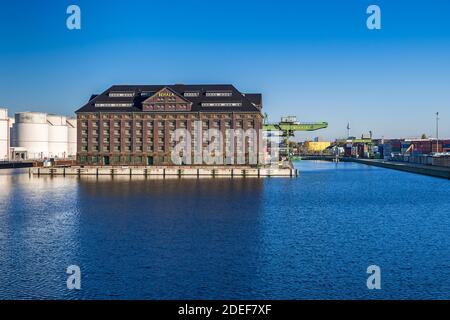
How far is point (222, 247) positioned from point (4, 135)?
170269mm

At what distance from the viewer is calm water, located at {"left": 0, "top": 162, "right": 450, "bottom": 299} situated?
2685 cm

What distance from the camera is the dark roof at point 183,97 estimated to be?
12612 centimetres

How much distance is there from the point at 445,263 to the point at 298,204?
102ft

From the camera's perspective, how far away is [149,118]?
128750 mm

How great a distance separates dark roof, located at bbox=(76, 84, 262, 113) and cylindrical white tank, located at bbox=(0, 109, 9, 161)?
64.8 metres

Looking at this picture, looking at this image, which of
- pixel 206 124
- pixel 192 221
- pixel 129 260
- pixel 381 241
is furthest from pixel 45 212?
pixel 206 124

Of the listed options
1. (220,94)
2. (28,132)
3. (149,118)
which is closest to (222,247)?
(220,94)

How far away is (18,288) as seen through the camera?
26578 mm

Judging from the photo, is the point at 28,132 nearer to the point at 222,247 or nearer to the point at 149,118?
the point at 149,118

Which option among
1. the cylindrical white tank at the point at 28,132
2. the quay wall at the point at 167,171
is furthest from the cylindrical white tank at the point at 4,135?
the quay wall at the point at 167,171

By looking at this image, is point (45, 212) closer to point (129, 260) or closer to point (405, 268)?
point (129, 260)

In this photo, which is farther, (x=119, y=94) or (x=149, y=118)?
(x=119, y=94)

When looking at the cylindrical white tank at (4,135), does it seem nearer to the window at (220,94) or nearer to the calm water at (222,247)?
the window at (220,94)

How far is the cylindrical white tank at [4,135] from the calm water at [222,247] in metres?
128
